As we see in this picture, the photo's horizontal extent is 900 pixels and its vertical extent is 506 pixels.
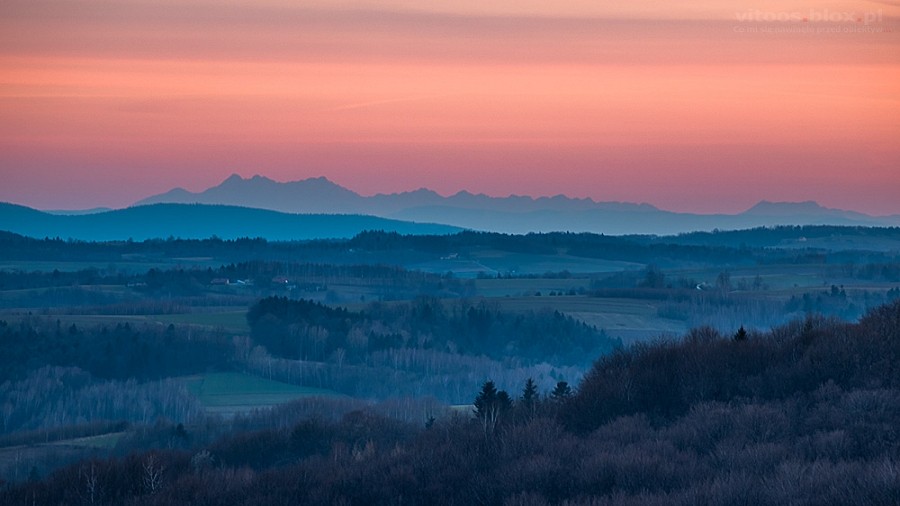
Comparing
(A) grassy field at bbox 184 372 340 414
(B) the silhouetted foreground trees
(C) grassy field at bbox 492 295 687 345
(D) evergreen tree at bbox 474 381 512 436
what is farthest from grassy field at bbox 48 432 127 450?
(C) grassy field at bbox 492 295 687 345

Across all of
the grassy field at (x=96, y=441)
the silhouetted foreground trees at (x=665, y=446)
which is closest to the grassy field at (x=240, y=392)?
the grassy field at (x=96, y=441)

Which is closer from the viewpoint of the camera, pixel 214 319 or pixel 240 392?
pixel 240 392

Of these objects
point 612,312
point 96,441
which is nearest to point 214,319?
point 612,312

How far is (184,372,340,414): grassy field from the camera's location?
119469 millimetres

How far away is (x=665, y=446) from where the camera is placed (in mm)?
26672

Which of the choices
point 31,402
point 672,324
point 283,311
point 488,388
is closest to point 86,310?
point 283,311

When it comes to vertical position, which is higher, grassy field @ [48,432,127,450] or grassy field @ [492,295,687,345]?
grassy field @ [492,295,687,345]

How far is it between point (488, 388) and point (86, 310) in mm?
144735

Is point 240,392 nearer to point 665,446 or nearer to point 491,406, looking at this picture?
point 491,406

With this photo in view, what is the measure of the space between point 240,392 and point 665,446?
110042 millimetres

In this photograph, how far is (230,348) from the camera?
153625mm

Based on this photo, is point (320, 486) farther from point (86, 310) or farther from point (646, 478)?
point (86, 310)

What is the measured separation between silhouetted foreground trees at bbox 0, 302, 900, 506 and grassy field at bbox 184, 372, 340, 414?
8096 cm

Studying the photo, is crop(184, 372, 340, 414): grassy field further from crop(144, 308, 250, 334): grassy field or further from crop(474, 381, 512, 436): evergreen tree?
crop(474, 381, 512, 436): evergreen tree
